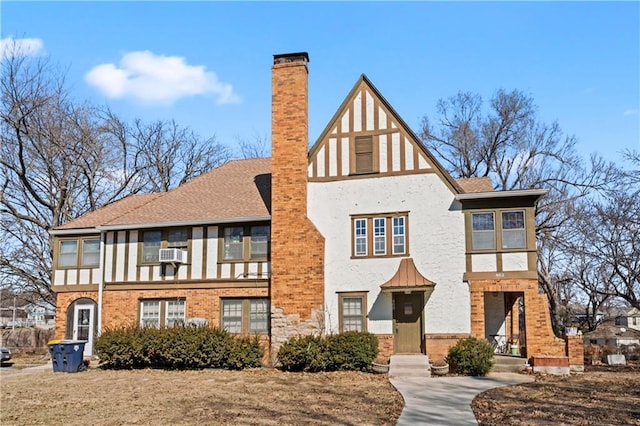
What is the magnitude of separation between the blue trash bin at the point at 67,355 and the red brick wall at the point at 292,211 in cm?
641

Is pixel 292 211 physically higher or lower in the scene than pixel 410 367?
higher

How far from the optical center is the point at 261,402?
528 inches

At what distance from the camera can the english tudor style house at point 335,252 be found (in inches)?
781

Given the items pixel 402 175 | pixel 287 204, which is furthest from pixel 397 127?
pixel 287 204

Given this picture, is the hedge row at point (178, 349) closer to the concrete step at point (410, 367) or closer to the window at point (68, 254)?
the concrete step at point (410, 367)

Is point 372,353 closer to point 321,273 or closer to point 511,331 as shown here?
point 321,273

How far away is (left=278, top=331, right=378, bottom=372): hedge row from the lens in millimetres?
18422

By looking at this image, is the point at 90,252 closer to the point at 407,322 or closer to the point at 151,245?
the point at 151,245

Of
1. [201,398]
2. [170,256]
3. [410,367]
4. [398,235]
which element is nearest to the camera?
[201,398]

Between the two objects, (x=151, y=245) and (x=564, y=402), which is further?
(x=151, y=245)

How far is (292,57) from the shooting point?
22156 mm

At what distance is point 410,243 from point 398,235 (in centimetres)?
49

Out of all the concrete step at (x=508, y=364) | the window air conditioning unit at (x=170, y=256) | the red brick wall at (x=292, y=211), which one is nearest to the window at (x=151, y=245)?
the window air conditioning unit at (x=170, y=256)

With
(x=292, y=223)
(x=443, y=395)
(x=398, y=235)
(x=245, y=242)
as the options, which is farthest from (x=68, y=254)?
(x=443, y=395)
